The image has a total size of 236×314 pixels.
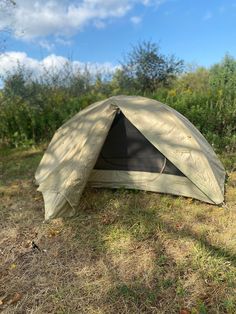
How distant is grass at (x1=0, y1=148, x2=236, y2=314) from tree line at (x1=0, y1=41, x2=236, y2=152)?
310 cm

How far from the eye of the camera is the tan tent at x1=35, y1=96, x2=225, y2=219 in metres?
3.93

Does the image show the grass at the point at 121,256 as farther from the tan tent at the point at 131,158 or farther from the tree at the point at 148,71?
the tree at the point at 148,71

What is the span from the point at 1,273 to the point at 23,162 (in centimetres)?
397

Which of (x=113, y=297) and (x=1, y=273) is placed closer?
(x=113, y=297)

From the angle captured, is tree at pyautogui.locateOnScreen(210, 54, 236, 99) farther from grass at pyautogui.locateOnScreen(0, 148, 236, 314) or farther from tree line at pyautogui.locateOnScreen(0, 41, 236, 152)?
grass at pyautogui.locateOnScreen(0, 148, 236, 314)

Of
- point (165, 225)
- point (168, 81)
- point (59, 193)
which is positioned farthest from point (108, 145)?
point (168, 81)

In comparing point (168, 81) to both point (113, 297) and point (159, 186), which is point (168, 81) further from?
point (113, 297)

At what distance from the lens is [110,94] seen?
9.84 m

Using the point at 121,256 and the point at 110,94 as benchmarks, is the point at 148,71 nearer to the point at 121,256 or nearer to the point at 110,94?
the point at 110,94

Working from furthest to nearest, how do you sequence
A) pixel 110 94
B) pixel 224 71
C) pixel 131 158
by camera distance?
pixel 224 71 → pixel 110 94 → pixel 131 158

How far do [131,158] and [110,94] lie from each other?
18.8 feet

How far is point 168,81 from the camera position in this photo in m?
11.0

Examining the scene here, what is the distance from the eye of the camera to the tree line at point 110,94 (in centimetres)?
730

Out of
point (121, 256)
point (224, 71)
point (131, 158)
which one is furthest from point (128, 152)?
point (224, 71)
